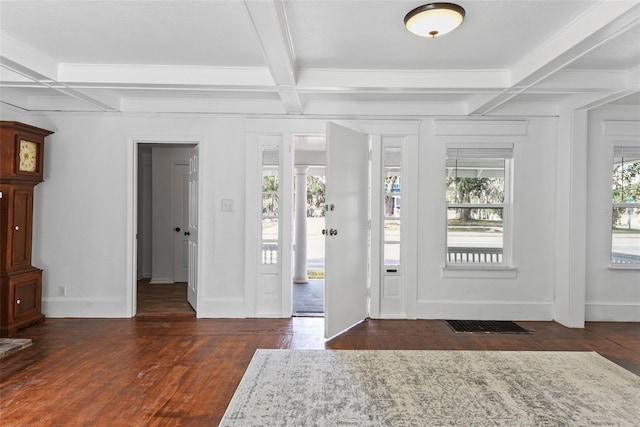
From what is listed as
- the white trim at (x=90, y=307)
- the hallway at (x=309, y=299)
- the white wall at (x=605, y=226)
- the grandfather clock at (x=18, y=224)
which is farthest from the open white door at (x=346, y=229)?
the grandfather clock at (x=18, y=224)

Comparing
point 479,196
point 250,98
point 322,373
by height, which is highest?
point 250,98

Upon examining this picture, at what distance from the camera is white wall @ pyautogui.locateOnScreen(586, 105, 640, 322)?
4613 mm

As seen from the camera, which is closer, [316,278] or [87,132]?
[87,132]

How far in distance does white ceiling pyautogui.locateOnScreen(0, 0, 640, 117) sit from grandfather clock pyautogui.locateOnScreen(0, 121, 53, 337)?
50 centimetres

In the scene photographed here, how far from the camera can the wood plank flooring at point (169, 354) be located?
2551 millimetres

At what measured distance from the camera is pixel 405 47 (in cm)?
323

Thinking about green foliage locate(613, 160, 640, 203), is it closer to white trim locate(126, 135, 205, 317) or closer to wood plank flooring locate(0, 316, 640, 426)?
wood plank flooring locate(0, 316, 640, 426)

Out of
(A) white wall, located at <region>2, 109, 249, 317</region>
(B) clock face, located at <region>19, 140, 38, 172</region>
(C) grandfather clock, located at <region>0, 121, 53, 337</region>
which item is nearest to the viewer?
(C) grandfather clock, located at <region>0, 121, 53, 337</region>

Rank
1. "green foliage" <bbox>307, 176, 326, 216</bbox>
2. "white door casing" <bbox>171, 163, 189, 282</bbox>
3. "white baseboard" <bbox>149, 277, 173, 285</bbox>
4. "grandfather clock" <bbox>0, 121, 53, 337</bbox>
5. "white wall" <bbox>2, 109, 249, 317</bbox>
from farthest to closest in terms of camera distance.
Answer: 1. "green foliage" <bbox>307, 176, 326, 216</bbox>
2. "white door casing" <bbox>171, 163, 189, 282</bbox>
3. "white baseboard" <bbox>149, 277, 173, 285</bbox>
4. "white wall" <bbox>2, 109, 249, 317</bbox>
5. "grandfather clock" <bbox>0, 121, 53, 337</bbox>

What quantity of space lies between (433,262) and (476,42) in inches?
95.6

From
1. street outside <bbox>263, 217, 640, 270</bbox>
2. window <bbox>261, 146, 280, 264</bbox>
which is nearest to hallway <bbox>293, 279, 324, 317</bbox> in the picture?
window <bbox>261, 146, 280, 264</bbox>

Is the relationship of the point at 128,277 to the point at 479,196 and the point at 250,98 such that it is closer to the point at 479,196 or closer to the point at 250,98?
the point at 250,98

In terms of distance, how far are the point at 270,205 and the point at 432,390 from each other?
266 cm

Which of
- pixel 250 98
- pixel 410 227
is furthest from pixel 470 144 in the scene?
pixel 250 98
